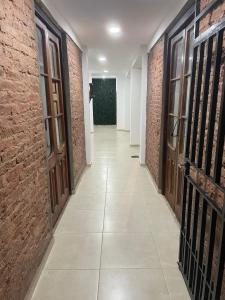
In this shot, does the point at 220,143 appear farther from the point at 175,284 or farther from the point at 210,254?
the point at 175,284

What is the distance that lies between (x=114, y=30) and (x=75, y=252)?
3204mm

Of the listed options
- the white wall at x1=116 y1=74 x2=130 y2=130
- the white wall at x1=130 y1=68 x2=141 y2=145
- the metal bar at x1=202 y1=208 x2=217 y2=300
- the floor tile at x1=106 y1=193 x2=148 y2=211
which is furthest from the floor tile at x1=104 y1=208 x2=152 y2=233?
the white wall at x1=116 y1=74 x2=130 y2=130

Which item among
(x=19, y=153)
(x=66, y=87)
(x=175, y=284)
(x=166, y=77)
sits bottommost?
(x=175, y=284)

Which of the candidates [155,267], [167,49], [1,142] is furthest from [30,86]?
[167,49]

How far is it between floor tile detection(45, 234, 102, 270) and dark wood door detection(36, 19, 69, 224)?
0.35m

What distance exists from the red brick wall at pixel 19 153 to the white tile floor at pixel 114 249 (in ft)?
1.04

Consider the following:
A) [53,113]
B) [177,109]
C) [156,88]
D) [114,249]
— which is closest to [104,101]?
[156,88]

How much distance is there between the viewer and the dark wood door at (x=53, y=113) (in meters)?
2.41

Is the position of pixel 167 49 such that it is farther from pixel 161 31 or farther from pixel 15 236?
pixel 15 236

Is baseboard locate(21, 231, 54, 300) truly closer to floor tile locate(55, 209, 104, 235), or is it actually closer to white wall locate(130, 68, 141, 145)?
floor tile locate(55, 209, 104, 235)

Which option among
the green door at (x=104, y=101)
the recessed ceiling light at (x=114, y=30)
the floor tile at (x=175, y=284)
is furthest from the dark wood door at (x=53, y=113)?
the green door at (x=104, y=101)

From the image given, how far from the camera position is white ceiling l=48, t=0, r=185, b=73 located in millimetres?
2443

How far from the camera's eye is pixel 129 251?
89.6 inches

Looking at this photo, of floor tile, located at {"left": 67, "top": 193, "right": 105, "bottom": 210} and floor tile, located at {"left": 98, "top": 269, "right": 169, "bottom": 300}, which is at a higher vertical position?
floor tile, located at {"left": 67, "top": 193, "right": 105, "bottom": 210}
